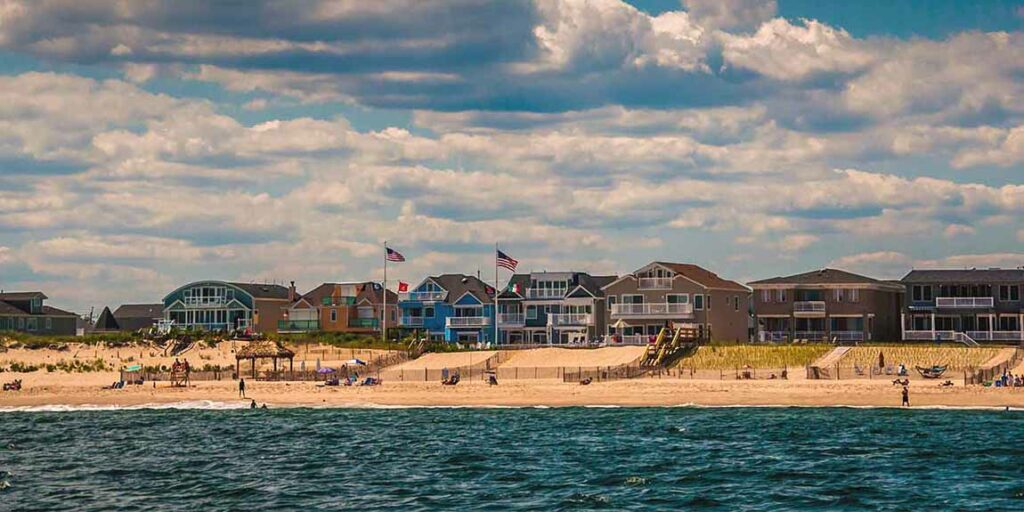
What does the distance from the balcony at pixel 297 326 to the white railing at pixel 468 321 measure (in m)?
14.9

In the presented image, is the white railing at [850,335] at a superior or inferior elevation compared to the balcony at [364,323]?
inferior

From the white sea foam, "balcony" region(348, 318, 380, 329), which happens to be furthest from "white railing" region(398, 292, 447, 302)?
the white sea foam

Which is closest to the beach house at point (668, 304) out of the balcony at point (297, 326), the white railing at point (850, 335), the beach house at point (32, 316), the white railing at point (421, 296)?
the white railing at point (850, 335)

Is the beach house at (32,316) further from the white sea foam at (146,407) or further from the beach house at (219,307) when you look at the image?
the white sea foam at (146,407)

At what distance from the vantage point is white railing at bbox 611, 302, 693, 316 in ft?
335

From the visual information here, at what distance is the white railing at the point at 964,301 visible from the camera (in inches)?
3794

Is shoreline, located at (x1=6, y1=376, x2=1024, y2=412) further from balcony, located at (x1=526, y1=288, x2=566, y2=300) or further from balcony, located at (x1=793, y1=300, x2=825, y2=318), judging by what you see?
balcony, located at (x1=526, y1=288, x2=566, y2=300)

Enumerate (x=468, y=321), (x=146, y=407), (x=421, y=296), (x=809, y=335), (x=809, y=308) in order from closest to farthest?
(x=146, y=407) < (x=809, y=335) < (x=809, y=308) < (x=468, y=321) < (x=421, y=296)

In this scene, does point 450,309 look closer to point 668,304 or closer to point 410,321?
point 410,321

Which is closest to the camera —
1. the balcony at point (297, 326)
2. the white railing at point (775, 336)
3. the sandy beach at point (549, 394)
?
the sandy beach at point (549, 394)

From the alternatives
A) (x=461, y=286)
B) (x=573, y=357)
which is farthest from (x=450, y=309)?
(x=573, y=357)

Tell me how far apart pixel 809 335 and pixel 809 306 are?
A: 2.46 meters

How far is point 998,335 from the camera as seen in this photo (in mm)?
94625

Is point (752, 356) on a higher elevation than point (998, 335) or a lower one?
lower
